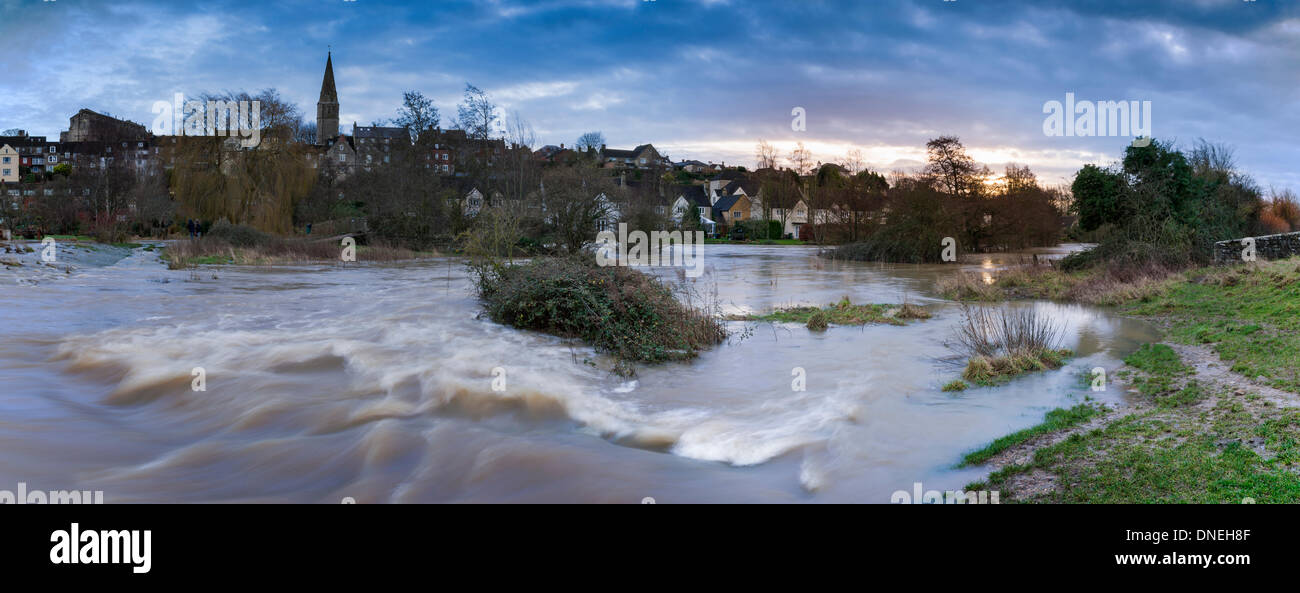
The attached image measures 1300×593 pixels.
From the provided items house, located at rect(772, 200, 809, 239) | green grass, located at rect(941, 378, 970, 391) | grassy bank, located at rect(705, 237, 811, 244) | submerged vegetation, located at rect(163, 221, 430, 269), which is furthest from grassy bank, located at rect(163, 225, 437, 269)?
house, located at rect(772, 200, 809, 239)

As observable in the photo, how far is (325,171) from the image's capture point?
65.4m

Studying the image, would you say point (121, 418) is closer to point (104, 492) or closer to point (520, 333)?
point (104, 492)

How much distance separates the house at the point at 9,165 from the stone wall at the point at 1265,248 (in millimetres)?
84848

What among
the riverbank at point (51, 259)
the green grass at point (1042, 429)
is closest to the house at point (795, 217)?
the riverbank at point (51, 259)

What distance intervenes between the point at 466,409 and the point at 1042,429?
7.41 metres

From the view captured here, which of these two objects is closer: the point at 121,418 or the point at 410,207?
the point at 121,418

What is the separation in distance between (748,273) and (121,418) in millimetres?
29971

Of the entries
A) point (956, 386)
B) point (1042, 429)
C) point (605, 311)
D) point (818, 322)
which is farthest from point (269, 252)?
Answer: point (1042, 429)

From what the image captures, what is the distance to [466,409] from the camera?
1096 centimetres

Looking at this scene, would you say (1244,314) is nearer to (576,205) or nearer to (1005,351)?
(1005,351)

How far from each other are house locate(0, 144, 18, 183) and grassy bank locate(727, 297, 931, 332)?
7500cm

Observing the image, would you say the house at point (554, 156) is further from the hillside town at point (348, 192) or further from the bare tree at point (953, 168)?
the bare tree at point (953, 168)

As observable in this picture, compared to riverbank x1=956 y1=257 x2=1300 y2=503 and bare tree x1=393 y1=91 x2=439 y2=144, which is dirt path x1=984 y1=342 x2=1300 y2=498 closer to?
riverbank x1=956 y1=257 x2=1300 y2=503
